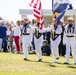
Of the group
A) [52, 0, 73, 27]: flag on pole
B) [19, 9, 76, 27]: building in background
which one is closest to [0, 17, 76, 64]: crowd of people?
[52, 0, 73, 27]: flag on pole

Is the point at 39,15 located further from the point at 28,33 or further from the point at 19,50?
the point at 19,50

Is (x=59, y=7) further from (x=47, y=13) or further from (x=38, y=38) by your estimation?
(x=47, y=13)

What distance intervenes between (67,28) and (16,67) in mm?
3239

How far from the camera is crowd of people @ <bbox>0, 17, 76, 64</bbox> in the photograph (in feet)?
54.4

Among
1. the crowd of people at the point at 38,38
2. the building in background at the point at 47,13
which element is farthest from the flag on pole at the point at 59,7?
the building in background at the point at 47,13

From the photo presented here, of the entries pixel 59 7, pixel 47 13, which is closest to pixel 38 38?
pixel 59 7

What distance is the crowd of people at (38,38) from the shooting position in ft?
54.4

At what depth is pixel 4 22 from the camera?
24203mm

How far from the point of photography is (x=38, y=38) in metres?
17.6

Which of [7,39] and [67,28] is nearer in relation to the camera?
[67,28]

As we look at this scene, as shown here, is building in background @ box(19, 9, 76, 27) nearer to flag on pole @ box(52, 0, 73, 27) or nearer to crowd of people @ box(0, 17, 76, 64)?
crowd of people @ box(0, 17, 76, 64)

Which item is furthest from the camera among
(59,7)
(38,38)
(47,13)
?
(47,13)

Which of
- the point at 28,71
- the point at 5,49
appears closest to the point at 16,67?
the point at 28,71

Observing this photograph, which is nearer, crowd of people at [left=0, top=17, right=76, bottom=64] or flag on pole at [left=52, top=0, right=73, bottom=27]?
crowd of people at [left=0, top=17, right=76, bottom=64]
